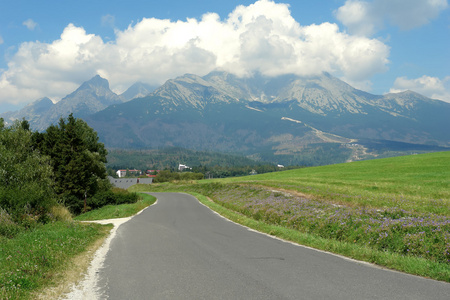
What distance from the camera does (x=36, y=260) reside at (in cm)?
973

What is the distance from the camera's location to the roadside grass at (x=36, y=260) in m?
7.54

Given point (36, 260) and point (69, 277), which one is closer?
point (69, 277)

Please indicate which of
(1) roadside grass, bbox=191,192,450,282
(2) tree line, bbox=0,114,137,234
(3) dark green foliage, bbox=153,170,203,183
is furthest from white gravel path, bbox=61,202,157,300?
(3) dark green foliage, bbox=153,170,203,183

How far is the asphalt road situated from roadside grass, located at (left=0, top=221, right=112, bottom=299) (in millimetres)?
1392

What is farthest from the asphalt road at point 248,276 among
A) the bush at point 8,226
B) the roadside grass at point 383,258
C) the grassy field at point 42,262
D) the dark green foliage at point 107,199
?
the dark green foliage at point 107,199

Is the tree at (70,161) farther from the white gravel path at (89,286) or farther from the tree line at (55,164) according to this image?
the white gravel path at (89,286)

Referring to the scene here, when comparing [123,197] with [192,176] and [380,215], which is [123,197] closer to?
[380,215]

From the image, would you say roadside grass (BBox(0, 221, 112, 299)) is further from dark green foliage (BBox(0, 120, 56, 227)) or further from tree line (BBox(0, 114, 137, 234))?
tree line (BBox(0, 114, 137, 234))

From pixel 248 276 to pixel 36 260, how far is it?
6577 millimetres

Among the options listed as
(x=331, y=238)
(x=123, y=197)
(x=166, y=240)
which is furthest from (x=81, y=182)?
(x=331, y=238)

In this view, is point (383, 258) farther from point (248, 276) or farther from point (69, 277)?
point (69, 277)

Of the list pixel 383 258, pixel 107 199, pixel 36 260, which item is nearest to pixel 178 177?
pixel 107 199

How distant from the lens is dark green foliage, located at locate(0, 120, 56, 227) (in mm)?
17922

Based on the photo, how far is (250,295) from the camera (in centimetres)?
716
